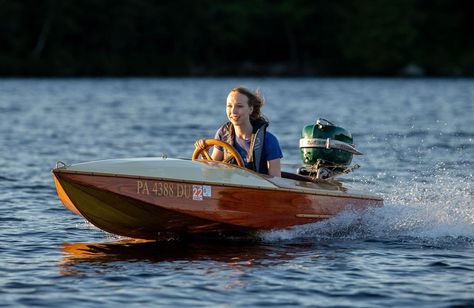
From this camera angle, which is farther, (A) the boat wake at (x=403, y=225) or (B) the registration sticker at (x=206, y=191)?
(A) the boat wake at (x=403, y=225)

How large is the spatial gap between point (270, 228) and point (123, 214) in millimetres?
1630

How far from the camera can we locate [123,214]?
1136 cm

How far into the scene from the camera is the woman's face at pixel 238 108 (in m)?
11.6

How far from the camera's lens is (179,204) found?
36.8 ft

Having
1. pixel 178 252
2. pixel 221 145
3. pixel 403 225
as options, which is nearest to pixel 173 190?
pixel 178 252

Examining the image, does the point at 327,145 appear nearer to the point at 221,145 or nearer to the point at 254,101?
the point at 254,101

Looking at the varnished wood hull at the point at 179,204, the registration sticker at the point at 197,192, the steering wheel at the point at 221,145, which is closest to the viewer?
the varnished wood hull at the point at 179,204

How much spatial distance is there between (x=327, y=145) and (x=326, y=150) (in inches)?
2.5

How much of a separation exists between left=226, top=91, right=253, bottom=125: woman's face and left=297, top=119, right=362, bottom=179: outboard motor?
4.80ft

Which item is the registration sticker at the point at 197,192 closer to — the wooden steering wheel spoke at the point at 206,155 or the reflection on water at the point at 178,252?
the reflection on water at the point at 178,252
